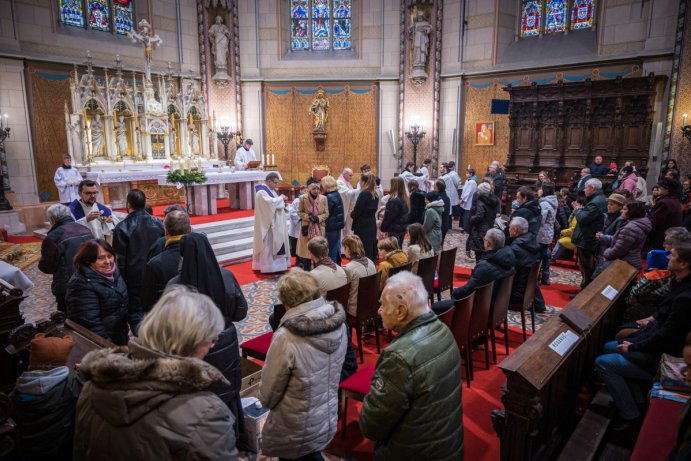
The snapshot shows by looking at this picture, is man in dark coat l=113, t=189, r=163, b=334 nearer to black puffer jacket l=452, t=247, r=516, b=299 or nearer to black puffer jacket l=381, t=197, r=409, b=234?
black puffer jacket l=452, t=247, r=516, b=299

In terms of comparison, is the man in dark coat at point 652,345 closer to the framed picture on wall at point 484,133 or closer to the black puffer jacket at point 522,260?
the black puffer jacket at point 522,260

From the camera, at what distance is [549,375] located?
8.87 feet

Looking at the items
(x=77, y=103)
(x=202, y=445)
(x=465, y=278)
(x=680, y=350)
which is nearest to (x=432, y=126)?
(x=465, y=278)

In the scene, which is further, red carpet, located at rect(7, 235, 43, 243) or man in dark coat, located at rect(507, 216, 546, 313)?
red carpet, located at rect(7, 235, 43, 243)

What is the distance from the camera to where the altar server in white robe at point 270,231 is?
307 inches

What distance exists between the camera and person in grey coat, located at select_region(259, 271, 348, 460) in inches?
93.2

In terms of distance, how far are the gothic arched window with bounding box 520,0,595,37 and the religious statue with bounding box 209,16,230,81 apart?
893 cm

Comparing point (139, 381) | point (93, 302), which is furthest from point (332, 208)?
point (139, 381)

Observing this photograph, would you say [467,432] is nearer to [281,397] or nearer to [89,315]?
[281,397]

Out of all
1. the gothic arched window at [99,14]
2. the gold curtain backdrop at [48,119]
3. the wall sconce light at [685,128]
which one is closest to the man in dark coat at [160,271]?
the gold curtain backdrop at [48,119]

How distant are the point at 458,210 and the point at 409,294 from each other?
35.5 feet

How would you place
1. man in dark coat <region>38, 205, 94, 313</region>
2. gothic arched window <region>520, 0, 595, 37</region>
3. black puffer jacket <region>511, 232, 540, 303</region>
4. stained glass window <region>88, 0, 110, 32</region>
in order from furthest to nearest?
stained glass window <region>88, 0, 110, 32</region> → gothic arched window <region>520, 0, 595, 37</region> → black puffer jacket <region>511, 232, 540, 303</region> → man in dark coat <region>38, 205, 94, 313</region>

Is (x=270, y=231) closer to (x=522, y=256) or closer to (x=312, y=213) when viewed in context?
(x=312, y=213)

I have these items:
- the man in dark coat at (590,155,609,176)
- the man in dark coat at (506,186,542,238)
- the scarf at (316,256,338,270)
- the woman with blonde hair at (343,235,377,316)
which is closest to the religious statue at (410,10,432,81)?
the man in dark coat at (590,155,609,176)
